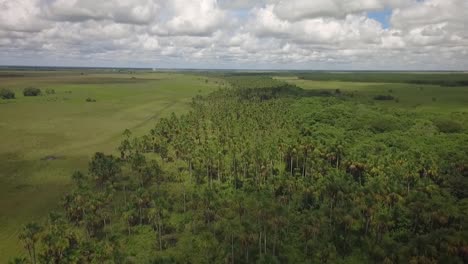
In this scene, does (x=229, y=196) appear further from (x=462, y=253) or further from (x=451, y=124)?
(x=451, y=124)

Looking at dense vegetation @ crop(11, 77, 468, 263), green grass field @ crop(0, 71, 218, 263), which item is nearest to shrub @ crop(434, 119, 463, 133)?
dense vegetation @ crop(11, 77, 468, 263)

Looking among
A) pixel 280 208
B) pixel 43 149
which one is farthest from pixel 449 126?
pixel 43 149

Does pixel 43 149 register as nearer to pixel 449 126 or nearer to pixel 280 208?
pixel 280 208

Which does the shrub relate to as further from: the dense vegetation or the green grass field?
the green grass field

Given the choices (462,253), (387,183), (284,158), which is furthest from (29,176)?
(462,253)

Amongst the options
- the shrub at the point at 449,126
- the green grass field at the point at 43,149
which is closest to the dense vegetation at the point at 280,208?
the green grass field at the point at 43,149

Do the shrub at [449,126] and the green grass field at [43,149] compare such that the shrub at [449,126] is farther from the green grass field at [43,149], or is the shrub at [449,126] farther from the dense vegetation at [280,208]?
the green grass field at [43,149]

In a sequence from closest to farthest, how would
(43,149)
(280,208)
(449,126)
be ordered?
1. (280,208)
2. (449,126)
3. (43,149)
